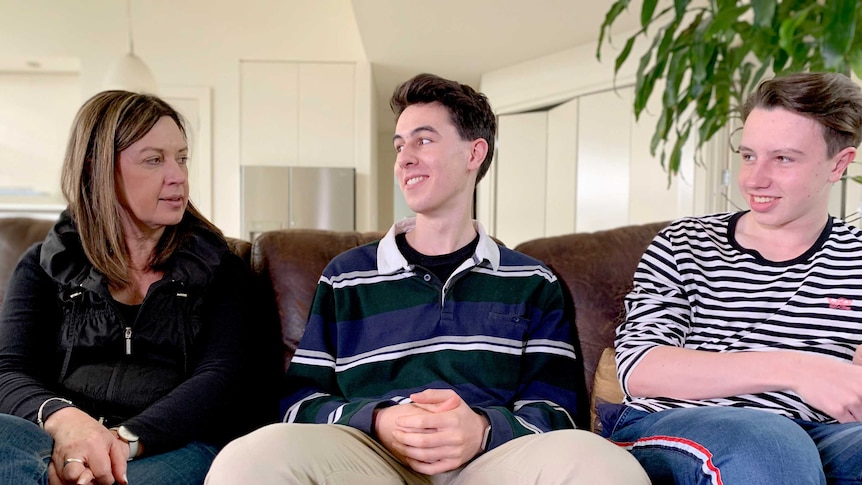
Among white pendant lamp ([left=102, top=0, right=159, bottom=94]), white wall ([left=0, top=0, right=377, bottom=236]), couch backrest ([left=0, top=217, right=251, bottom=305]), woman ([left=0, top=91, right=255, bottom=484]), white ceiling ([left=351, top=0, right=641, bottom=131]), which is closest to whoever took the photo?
woman ([left=0, top=91, right=255, bottom=484])

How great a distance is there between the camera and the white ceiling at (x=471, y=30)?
451cm

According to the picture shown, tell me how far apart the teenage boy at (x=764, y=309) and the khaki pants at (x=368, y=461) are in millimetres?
147

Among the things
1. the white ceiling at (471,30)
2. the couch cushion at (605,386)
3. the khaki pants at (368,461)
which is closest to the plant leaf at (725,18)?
the couch cushion at (605,386)

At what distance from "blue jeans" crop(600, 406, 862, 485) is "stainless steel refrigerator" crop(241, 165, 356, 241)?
193 inches

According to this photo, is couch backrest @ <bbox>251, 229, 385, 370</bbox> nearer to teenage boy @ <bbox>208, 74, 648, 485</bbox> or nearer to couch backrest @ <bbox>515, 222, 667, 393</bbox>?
teenage boy @ <bbox>208, 74, 648, 485</bbox>

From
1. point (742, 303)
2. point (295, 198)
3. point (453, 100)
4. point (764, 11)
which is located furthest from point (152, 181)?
point (295, 198)

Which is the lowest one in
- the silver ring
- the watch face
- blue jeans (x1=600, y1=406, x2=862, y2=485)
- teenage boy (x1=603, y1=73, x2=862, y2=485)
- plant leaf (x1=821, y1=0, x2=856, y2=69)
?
the silver ring

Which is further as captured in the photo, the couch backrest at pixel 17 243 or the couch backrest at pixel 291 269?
the couch backrest at pixel 17 243

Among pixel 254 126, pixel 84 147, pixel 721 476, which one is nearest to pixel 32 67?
pixel 254 126

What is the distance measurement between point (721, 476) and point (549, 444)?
257 mm

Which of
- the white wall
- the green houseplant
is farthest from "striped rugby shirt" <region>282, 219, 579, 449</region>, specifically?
the white wall

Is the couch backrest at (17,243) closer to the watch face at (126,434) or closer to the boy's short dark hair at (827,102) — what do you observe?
the watch face at (126,434)

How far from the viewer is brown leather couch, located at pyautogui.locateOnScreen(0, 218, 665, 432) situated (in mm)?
1652

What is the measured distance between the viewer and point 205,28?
596 centimetres
